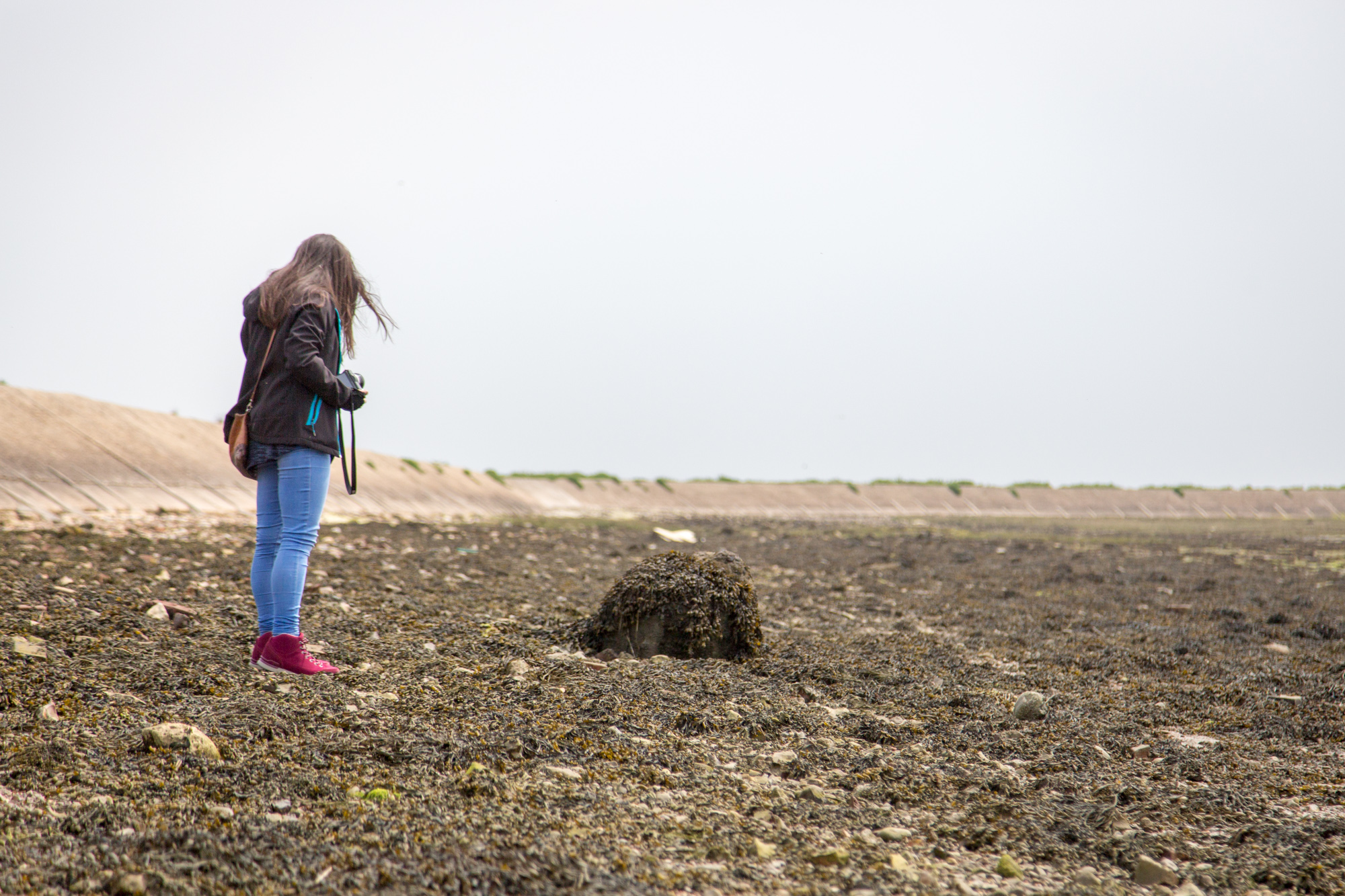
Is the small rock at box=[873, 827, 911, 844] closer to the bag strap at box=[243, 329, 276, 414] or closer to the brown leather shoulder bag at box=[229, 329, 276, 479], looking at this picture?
the brown leather shoulder bag at box=[229, 329, 276, 479]

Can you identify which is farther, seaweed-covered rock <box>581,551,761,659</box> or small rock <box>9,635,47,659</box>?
seaweed-covered rock <box>581,551,761,659</box>

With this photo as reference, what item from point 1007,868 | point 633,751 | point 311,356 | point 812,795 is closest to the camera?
point 1007,868

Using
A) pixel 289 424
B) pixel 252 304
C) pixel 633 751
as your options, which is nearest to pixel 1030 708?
pixel 633 751

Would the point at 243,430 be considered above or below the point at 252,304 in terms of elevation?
below

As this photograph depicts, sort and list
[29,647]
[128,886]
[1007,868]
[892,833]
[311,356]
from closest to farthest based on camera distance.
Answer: [128,886], [1007,868], [892,833], [311,356], [29,647]

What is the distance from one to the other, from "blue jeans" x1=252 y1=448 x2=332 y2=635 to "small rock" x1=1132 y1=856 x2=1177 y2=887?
358 cm

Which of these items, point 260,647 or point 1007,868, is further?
point 260,647

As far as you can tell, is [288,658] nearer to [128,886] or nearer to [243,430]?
[243,430]

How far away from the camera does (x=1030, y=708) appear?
170 inches

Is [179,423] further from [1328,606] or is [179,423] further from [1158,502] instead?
[1158,502]

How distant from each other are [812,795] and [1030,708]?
1.76 meters

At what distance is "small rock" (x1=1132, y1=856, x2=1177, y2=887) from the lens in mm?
2578

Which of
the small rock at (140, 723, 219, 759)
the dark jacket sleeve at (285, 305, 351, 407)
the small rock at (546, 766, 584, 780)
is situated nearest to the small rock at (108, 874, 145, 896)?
the small rock at (140, 723, 219, 759)

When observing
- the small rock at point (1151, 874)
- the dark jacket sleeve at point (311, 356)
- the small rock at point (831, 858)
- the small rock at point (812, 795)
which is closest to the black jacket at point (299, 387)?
the dark jacket sleeve at point (311, 356)
